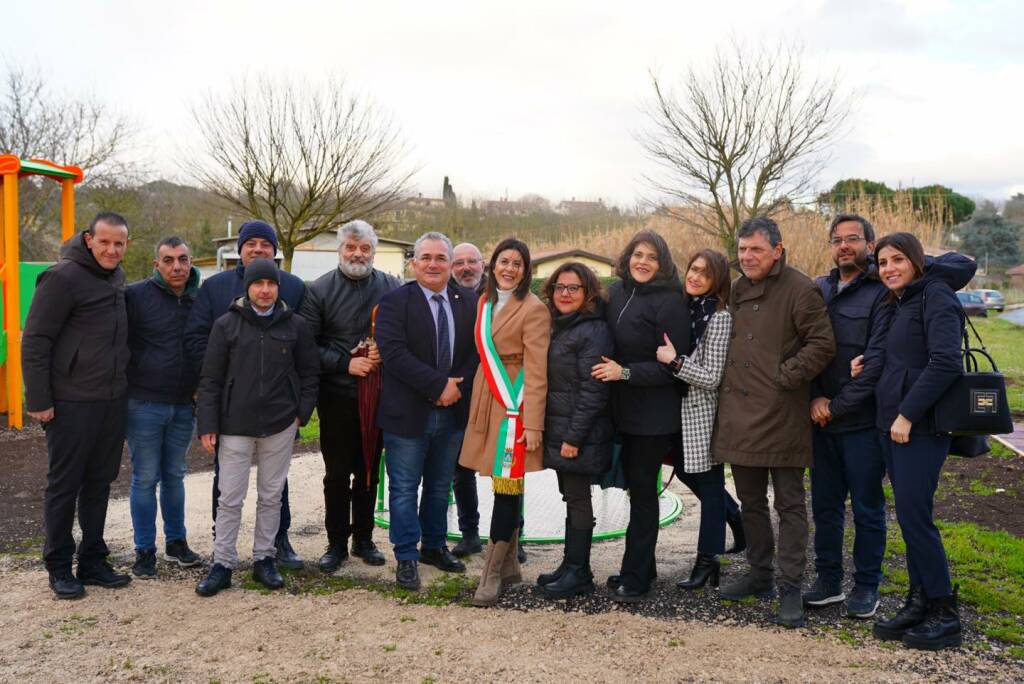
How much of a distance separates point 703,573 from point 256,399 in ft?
9.05

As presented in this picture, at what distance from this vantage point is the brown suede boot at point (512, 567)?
4784 mm

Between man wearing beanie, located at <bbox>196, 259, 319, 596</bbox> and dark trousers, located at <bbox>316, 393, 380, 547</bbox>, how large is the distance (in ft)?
0.85

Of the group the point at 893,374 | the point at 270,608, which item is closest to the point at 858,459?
the point at 893,374

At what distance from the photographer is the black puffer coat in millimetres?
4391

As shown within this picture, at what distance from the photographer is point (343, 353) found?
498 centimetres

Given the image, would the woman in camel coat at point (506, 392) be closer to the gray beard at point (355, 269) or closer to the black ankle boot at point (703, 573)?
the gray beard at point (355, 269)

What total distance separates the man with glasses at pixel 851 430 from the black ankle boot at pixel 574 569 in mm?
1217

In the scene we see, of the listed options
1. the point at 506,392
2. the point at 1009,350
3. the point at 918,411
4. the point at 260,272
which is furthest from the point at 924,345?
the point at 1009,350

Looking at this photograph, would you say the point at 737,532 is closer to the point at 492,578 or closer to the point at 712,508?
the point at 712,508

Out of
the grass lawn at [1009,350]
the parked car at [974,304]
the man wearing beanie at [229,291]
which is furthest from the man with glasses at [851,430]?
the parked car at [974,304]

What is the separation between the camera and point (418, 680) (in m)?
3.65

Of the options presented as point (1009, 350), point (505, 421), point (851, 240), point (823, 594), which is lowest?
point (823, 594)

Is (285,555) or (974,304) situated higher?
(974,304)

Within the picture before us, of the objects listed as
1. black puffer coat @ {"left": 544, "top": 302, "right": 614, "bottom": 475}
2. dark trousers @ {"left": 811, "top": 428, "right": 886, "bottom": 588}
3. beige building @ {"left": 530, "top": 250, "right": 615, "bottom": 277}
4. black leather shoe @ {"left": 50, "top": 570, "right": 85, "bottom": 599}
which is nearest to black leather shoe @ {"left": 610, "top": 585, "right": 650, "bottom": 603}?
black puffer coat @ {"left": 544, "top": 302, "right": 614, "bottom": 475}
